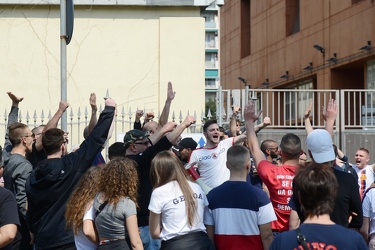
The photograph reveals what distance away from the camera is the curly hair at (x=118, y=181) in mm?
6980

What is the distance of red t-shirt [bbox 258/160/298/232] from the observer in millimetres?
7676

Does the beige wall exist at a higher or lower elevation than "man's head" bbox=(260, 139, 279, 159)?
higher

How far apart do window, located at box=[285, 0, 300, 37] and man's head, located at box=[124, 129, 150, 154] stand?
28.8 meters

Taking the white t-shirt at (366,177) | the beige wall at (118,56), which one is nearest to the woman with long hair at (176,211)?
the white t-shirt at (366,177)

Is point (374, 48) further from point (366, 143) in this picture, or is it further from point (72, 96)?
point (72, 96)

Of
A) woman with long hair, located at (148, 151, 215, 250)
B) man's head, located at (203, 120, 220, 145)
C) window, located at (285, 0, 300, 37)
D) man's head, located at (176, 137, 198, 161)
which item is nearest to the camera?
woman with long hair, located at (148, 151, 215, 250)

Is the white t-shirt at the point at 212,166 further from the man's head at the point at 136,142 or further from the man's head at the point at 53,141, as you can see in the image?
the man's head at the point at 53,141

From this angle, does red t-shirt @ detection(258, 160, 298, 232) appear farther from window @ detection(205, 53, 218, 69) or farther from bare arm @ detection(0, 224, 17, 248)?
window @ detection(205, 53, 218, 69)

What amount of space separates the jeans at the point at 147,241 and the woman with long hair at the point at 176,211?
844 millimetres

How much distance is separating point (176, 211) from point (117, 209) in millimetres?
557

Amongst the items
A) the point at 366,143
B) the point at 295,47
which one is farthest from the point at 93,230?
the point at 295,47

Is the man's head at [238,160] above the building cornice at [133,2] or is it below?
below

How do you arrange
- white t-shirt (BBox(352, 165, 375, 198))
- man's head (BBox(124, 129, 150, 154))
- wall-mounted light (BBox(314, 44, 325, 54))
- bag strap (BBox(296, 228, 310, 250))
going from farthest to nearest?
1. wall-mounted light (BBox(314, 44, 325, 54))
2. white t-shirt (BBox(352, 165, 375, 198))
3. man's head (BBox(124, 129, 150, 154))
4. bag strap (BBox(296, 228, 310, 250))

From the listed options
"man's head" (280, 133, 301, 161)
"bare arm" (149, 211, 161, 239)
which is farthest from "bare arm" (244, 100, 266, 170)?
"bare arm" (149, 211, 161, 239)
